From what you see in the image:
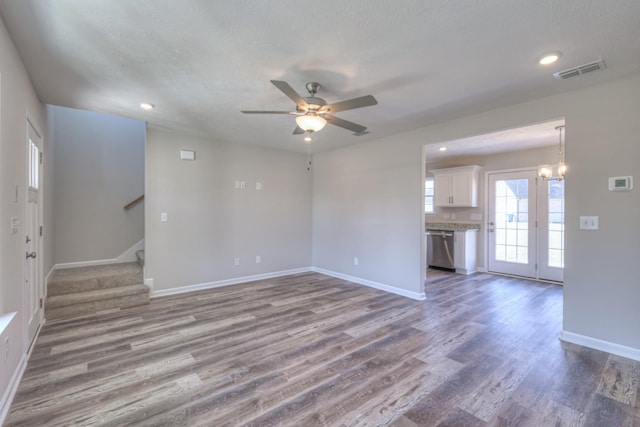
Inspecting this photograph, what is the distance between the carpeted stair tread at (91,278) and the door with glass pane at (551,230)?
7066 millimetres

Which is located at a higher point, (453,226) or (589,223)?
(589,223)

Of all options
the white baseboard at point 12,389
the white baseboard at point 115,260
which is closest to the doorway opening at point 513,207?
the white baseboard at point 12,389

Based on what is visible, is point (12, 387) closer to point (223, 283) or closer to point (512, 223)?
point (223, 283)

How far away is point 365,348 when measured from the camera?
9.20 feet

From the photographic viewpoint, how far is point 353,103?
237 cm

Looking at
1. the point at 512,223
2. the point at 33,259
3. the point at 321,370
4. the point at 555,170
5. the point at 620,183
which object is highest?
the point at 555,170

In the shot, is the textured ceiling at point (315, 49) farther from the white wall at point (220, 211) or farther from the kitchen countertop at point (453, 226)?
the kitchen countertop at point (453, 226)

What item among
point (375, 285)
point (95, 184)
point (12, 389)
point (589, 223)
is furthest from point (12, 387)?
point (589, 223)

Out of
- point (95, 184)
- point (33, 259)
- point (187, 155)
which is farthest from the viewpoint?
point (95, 184)

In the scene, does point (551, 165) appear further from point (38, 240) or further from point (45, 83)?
point (38, 240)

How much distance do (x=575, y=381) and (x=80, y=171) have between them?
6859 millimetres

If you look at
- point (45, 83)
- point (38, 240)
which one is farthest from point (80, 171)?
point (45, 83)

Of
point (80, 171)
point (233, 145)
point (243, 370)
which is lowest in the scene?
point (243, 370)

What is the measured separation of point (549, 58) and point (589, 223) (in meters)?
1.68
